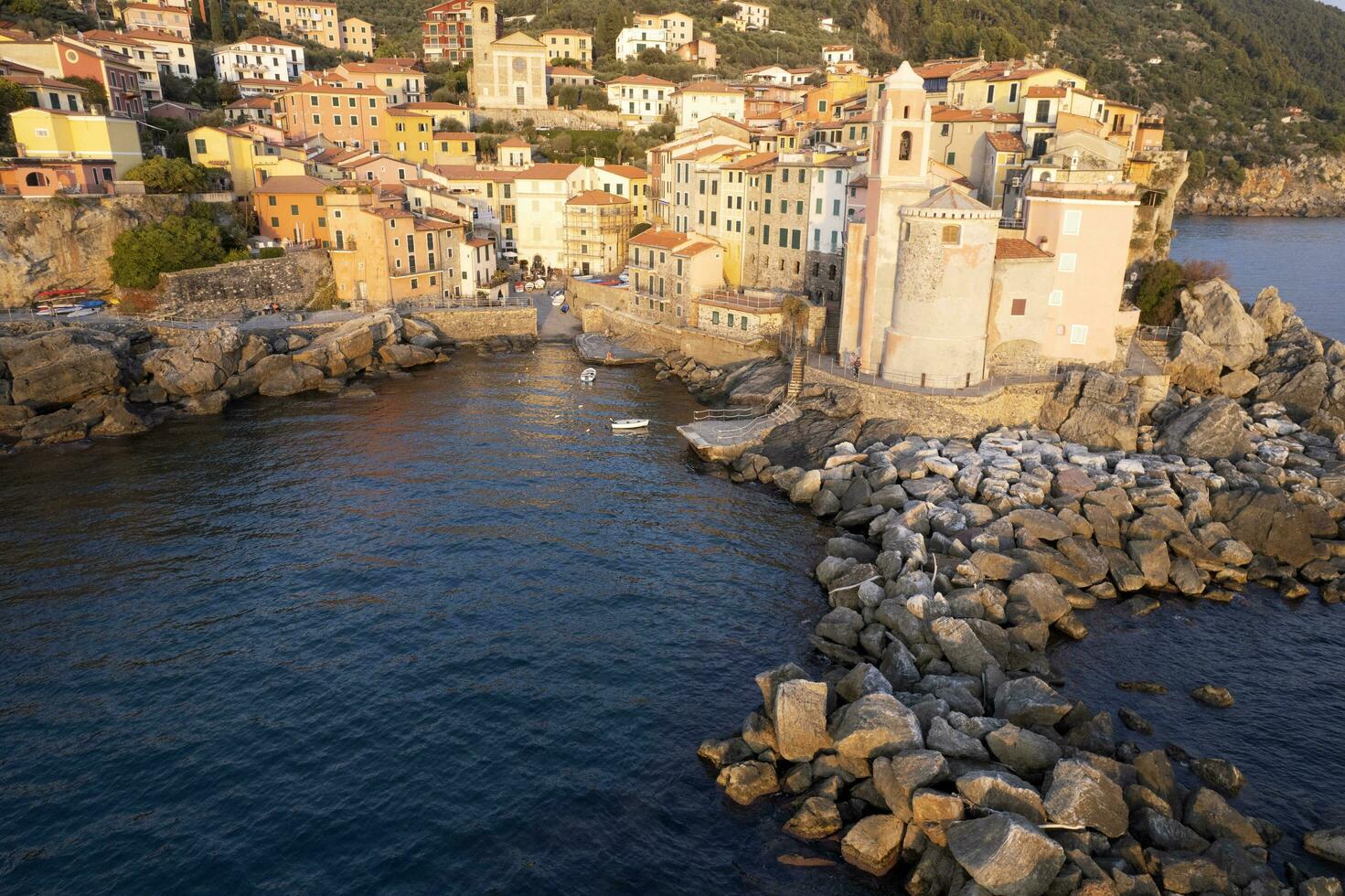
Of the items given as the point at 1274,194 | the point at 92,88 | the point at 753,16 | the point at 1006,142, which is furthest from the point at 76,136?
the point at 1274,194

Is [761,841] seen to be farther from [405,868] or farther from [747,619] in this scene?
[747,619]

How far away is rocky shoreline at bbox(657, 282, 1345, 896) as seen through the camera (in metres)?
16.1

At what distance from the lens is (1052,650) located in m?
23.3

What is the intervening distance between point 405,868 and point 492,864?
5.34 feet

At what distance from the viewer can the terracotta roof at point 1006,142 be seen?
4316cm

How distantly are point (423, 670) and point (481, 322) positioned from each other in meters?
35.5

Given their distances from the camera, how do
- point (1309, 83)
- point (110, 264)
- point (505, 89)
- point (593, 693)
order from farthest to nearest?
point (1309, 83), point (505, 89), point (110, 264), point (593, 693)

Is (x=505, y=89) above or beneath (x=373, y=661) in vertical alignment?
above

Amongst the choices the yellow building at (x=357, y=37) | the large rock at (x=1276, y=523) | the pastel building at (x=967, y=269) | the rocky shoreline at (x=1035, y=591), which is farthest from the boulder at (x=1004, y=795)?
the yellow building at (x=357, y=37)

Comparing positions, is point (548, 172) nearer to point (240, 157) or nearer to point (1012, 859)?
point (240, 157)

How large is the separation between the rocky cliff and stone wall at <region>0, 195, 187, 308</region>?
137 metres

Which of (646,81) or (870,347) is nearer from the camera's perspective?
(870,347)

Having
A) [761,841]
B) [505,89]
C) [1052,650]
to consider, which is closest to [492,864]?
[761,841]

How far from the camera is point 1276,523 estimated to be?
91.7 ft
